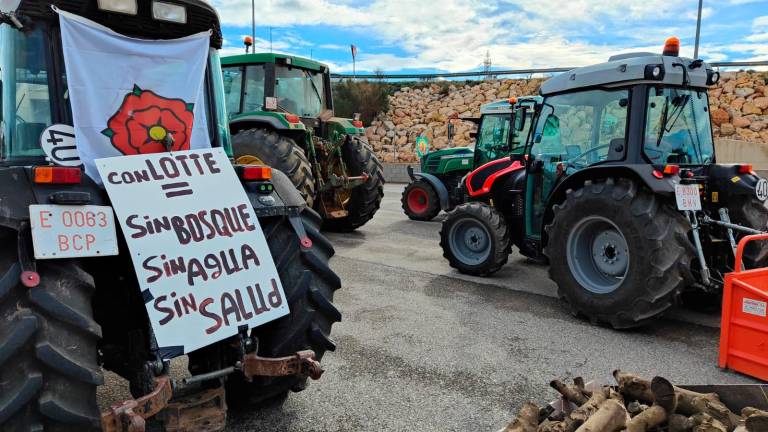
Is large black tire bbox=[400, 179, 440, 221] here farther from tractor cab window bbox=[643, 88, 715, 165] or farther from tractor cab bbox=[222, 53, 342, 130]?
tractor cab window bbox=[643, 88, 715, 165]

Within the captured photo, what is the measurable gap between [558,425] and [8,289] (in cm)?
232

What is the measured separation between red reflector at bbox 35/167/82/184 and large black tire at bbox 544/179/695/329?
13.1 feet

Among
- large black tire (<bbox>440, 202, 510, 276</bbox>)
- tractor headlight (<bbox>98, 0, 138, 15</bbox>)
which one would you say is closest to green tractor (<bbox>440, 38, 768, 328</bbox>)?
large black tire (<bbox>440, 202, 510, 276</bbox>)

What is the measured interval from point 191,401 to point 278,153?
4879mm

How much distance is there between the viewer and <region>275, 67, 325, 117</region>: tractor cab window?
8391mm

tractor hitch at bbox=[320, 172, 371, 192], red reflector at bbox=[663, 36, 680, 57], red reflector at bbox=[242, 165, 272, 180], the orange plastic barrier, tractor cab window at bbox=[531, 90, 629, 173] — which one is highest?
red reflector at bbox=[663, 36, 680, 57]

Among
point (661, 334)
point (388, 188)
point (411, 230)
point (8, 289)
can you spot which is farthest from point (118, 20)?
point (388, 188)

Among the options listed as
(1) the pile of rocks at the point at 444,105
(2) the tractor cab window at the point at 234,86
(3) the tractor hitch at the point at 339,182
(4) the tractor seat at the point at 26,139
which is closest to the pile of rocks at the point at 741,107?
(1) the pile of rocks at the point at 444,105

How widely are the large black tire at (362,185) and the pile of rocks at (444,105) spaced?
16340 mm

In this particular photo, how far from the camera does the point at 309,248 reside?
3023mm

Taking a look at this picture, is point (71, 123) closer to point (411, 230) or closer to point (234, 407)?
point (234, 407)

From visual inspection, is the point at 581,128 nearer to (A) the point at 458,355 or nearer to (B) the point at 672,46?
(B) the point at 672,46

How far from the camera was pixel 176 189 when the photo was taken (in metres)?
2.62

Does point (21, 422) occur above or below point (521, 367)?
above
